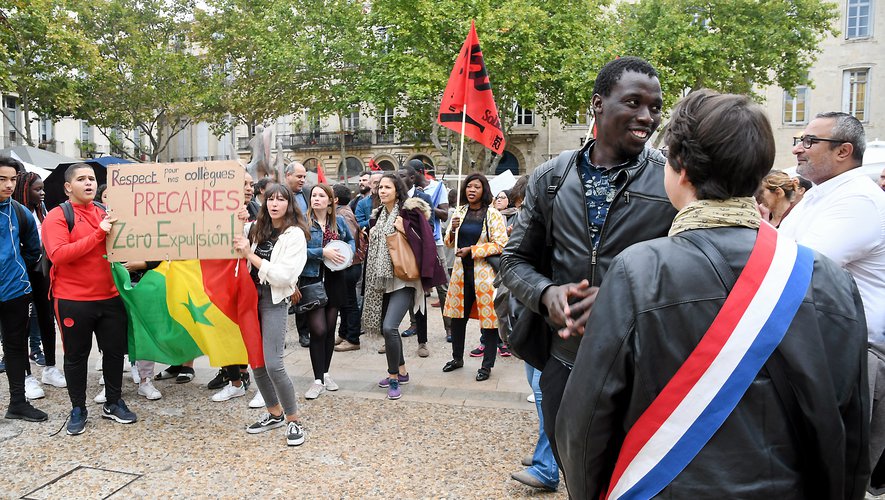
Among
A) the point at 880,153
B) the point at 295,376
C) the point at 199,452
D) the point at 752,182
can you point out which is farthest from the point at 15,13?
the point at 752,182

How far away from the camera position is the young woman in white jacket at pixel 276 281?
15.2 feet

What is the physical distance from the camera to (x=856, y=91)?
108 feet

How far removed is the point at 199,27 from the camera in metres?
31.6

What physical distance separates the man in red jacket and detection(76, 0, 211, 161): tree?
2583cm

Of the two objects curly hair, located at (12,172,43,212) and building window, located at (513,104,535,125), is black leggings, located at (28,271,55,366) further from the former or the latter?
building window, located at (513,104,535,125)

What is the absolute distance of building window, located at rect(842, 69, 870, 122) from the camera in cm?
3272

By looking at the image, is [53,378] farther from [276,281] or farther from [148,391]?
[276,281]

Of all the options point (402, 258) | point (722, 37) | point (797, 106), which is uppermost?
point (722, 37)

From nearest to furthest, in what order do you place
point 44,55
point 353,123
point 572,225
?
point 572,225, point 44,55, point 353,123

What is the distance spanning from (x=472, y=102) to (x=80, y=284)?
367cm

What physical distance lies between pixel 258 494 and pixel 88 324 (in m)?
2.06

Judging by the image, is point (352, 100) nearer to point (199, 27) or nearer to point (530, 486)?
point (199, 27)

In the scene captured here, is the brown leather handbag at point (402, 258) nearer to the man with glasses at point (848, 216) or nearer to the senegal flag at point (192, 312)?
the senegal flag at point (192, 312)

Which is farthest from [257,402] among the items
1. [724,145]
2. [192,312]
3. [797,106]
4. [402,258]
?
[797,106]
